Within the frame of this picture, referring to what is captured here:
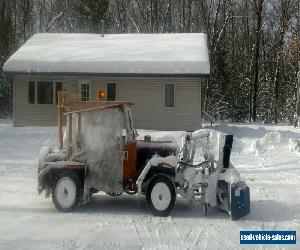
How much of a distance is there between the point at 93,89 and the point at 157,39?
19.7 feet

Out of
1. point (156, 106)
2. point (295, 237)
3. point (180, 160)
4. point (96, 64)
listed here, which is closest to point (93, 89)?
point (96, 64)

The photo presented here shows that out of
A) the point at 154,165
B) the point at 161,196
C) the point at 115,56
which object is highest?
the point at 115,56

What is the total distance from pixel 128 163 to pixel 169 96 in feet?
50.2

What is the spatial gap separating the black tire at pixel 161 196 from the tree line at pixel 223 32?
27.3 m

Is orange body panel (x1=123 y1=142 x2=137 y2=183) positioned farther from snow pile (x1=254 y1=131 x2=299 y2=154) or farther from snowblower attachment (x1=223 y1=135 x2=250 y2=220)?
snow pile (x1=254 y1=131 x2=299 y2=154)

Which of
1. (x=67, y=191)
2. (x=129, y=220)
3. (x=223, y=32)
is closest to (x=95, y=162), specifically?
(x=67, y=191)

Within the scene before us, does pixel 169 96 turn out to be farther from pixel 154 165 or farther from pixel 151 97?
pixel 154 165

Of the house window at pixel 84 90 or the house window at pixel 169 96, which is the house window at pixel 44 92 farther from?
the house window at pixel 169 96

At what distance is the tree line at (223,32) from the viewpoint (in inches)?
1550

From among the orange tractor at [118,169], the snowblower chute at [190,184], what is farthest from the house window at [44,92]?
the snowblower chute at [190,184]

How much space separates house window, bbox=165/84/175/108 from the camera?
82.2ft

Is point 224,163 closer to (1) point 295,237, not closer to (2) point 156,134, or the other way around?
(1) point 295,237

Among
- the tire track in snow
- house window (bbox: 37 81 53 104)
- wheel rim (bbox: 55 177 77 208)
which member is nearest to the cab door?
the tire track in snow

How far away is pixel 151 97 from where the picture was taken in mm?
25094
